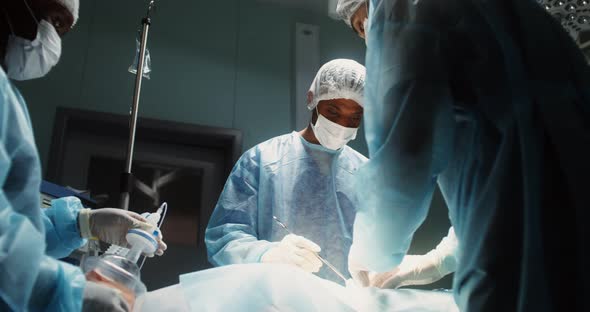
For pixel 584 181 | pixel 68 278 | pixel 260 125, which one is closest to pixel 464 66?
pixel 584 181

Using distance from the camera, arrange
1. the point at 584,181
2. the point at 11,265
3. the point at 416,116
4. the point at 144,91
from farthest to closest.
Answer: the point at 144,91 < the point at 416,116 < the point at 584,181 < the point at 11,265

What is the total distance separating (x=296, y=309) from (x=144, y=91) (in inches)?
93.3

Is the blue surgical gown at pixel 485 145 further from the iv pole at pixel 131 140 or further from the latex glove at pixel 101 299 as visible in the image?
the iv pole at pixel 131 140

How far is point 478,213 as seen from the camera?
107 centimetres

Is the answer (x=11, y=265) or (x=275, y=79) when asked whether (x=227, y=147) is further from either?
(x=11, y=265)

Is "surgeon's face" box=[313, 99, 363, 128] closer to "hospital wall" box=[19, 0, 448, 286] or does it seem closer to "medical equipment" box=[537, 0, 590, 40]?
"medical equipment" box=[537, 0, 590, 40]

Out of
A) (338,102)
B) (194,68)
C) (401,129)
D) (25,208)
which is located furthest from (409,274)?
(194,68)

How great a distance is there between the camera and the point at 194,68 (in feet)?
11.3

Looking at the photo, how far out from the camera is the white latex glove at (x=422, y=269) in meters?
1.71

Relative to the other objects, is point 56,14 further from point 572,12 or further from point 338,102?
point 572,12

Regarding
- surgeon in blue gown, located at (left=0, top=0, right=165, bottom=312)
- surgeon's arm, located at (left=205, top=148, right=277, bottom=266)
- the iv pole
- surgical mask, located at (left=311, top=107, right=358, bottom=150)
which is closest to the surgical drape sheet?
surgeon in blue gown, located at (left=0, top=0, right=165, bottom=312)

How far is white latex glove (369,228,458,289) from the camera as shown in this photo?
1.71 m

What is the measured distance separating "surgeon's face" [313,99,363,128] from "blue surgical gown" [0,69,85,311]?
1362 millimetres

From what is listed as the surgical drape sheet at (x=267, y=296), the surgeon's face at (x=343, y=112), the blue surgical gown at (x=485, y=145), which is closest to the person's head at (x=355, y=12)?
the surgeon's face at (x=343, y=112)
